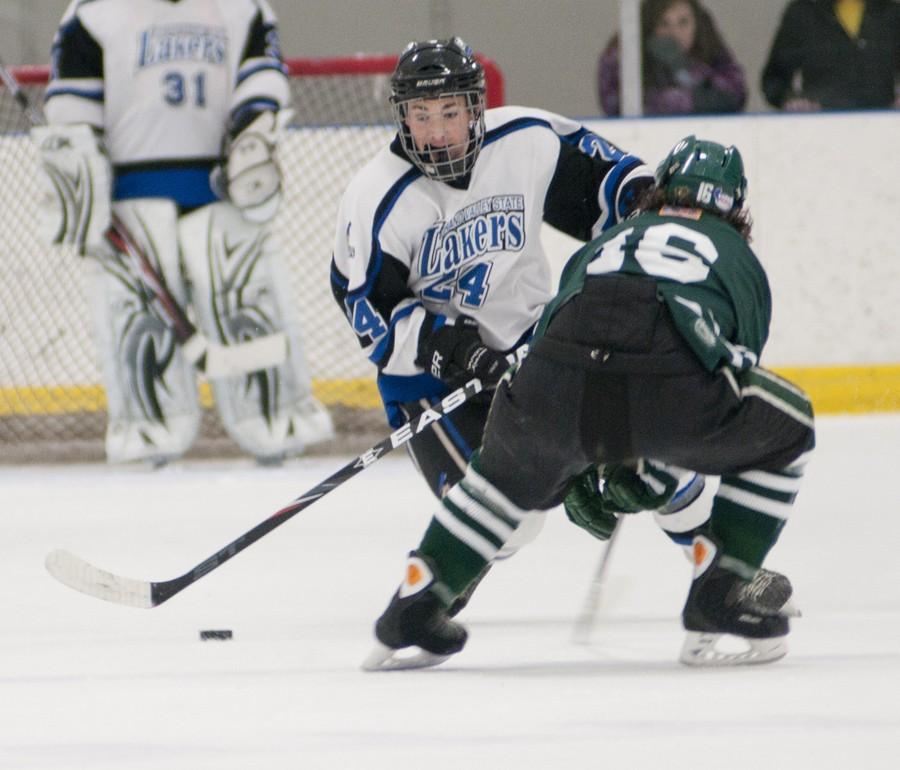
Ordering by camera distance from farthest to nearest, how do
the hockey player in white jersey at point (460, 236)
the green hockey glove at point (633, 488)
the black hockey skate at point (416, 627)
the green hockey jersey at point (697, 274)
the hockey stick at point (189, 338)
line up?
1. the hockey stick at point (189, 338)
2. the hockey player in white jersey at point (460, 236)
3. the green hockey glove at point (633, 488)
4. the black hockey skate at point (416, 627)
5. the green hockey jersey at point (697, 274)

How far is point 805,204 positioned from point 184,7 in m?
1.88

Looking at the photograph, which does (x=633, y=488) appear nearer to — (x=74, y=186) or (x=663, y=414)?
(x=663, y=414)

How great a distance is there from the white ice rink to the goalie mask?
738 millimetres

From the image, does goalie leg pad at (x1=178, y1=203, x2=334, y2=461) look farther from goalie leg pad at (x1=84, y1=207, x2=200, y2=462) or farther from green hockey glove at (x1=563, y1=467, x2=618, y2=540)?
green hockey glove at (x1=563, y1=467, x2=618, y2=540)

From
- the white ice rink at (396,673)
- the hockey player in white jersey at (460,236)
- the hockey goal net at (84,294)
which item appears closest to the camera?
the white ice rink at (396,673)

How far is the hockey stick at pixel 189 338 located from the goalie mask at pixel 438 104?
2052mm

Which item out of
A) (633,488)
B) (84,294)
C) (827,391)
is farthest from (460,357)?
(827,391)

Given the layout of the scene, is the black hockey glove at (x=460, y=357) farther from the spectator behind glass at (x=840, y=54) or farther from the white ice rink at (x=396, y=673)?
the spectator behind glass at (x=840, y=54)

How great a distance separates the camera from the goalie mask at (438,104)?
238 centimetres

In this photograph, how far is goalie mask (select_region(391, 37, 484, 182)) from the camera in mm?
2379

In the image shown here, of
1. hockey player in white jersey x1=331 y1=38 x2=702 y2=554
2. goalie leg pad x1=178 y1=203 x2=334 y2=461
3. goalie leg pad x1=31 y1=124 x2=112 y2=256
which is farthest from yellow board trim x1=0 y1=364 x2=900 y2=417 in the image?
hockey player in white jersey x1=331 y1=38 x2=702 y2=554

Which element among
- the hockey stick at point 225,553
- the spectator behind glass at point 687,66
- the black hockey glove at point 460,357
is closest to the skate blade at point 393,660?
the hockey stick at point 225,553

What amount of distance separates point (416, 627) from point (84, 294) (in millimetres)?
2756

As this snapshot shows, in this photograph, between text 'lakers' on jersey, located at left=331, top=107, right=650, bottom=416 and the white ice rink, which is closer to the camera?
the white ice rink
